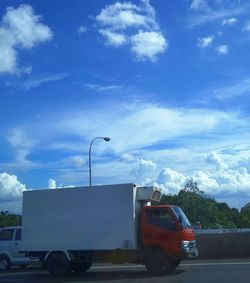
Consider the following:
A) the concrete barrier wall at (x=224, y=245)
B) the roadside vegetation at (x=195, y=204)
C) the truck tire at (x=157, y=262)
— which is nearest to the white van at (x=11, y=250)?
the truck tire at (x=157, y=262)

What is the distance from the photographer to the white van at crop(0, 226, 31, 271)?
22141mm

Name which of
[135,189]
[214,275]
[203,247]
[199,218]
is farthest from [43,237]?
[199,218]

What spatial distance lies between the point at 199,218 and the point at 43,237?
44.7 meters

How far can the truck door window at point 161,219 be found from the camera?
61.1 ft

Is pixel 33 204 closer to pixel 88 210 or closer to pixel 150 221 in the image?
pixel 88 210

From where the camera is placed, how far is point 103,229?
62.5ft

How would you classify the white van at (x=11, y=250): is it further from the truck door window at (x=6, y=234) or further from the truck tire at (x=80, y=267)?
the truck tire at (x=80, y=267)

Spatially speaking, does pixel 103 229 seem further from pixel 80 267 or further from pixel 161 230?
pixel 80 267

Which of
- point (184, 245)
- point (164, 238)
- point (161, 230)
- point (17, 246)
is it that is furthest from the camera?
point (17, 246)

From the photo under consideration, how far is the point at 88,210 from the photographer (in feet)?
63.6

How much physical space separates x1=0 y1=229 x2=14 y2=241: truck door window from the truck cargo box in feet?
8.91

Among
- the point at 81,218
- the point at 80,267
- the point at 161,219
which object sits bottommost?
the point at 80,267

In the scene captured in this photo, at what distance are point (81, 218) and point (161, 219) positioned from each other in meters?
2.92

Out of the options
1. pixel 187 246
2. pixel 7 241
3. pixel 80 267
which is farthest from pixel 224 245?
pixel 7 241
